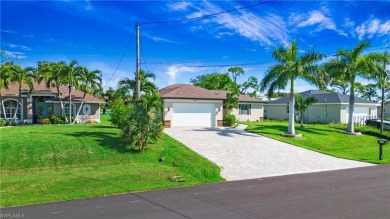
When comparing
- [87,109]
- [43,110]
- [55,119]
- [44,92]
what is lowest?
[55,119]

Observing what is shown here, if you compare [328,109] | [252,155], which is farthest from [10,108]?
[328,109]

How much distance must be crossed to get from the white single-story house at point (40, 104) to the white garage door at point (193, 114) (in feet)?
39.8

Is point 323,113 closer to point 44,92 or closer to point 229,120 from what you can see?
point 229,120

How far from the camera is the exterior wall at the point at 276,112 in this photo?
4319cm

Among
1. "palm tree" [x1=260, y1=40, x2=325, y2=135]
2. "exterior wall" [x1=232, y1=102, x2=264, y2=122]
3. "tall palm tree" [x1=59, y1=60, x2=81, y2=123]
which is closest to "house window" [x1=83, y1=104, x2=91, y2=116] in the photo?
"tall palm tree" [x1=59, y1=60, x2=81, y2=123]

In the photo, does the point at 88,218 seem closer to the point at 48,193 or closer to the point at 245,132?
the point at 48,193

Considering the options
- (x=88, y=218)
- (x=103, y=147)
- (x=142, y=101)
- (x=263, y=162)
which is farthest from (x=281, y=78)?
(x=88, y=218)

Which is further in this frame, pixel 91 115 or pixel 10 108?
pixel 91 115

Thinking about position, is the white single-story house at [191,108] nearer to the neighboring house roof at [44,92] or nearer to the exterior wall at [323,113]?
the neighboring house roof at [44,92]

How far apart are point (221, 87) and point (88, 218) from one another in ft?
126

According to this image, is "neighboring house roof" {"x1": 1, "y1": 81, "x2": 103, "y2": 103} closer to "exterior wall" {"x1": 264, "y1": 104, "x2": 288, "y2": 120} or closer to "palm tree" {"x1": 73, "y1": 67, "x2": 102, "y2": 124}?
"palm tree" {"x1": 73, "y1": 67, "x2": 102, "y2": 124}

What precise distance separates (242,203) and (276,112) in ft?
122

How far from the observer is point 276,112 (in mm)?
44438

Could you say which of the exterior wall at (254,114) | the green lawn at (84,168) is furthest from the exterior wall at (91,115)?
the exterior wall at (254,114)
